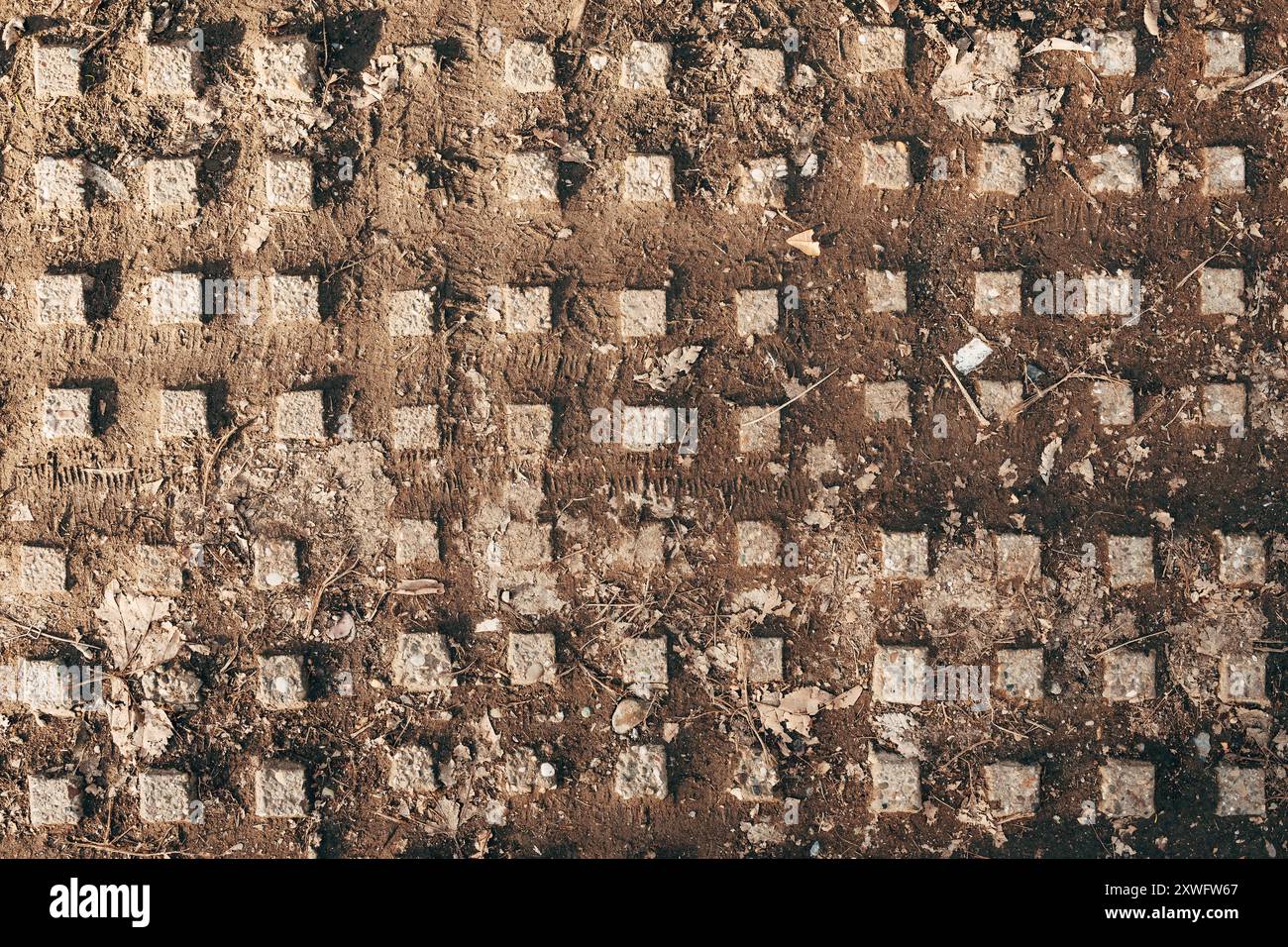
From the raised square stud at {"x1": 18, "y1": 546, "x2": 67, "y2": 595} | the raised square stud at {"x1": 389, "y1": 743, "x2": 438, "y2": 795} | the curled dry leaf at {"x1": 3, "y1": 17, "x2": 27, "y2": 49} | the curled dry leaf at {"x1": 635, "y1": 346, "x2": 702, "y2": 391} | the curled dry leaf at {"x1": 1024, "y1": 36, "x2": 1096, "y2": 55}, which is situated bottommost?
the raised square stud at {"x1": 389, "y1": 743, "x2": 438, "y2": 795}

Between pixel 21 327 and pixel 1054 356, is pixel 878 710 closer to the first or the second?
pixel 1054 356

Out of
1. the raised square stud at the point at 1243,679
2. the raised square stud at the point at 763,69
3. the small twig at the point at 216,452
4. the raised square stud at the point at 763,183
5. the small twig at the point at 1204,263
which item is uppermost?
the raised square stud at the point at 763,69

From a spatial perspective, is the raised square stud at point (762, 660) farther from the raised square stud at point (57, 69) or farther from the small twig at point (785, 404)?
the raised square stud at point (57, 69)

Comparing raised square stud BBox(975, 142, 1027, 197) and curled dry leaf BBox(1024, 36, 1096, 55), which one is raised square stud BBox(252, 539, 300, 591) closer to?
raised square stud BBox(975, 142, 1027, 197)

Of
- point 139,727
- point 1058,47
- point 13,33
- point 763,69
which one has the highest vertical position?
point 13,33

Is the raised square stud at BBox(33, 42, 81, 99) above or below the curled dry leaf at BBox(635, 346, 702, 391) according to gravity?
above

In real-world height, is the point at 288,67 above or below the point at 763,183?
above

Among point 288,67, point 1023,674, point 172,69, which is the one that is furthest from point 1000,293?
point 172,69

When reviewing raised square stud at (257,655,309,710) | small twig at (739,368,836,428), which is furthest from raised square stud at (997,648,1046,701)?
raised square stud at (257,655,309,710)

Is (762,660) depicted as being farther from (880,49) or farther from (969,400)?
(880,49)

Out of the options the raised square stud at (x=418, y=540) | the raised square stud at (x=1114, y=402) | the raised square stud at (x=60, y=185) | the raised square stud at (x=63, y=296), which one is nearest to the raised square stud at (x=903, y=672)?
the raised square stud at (x=1114, y=402)

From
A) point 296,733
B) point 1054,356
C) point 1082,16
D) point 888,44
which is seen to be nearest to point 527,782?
point 296,733
